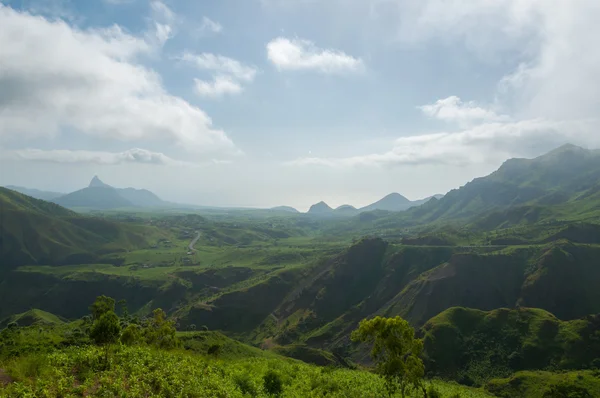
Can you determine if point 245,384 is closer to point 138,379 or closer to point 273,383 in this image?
point 273,383

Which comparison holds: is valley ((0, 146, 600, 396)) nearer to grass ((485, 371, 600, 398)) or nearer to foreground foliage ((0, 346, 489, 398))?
grass ((485, 371, 600, 398))

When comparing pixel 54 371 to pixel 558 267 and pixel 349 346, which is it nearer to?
pixel 349 346

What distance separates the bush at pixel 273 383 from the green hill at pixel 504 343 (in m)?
80.5

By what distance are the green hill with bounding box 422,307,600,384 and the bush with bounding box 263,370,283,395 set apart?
8051 cm

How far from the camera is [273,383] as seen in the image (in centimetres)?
3112

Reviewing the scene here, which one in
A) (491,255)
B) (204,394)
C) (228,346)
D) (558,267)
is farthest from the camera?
(491,255)

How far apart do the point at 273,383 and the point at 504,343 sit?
9422cm

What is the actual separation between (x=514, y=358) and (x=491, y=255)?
7943 centimetres

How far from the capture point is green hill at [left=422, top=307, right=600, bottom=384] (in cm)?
8862

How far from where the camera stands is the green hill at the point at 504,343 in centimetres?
8862

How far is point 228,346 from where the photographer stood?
7912 centimetres

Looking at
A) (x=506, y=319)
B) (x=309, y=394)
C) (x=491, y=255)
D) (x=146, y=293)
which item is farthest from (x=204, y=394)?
(x=146, y=293)

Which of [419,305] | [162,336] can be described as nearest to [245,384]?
[162,336]

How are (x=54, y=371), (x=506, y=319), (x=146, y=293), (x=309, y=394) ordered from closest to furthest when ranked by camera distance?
1. (x=54, y=371)
2. (x=309, y=394)
3. (x=506, y=319)
4. (x=146, y=293)
